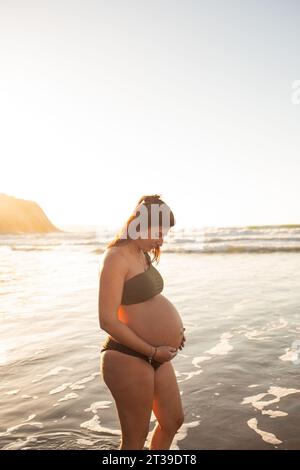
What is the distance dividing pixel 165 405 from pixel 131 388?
0.39 meters

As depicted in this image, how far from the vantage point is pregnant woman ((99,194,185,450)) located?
2.93 metres

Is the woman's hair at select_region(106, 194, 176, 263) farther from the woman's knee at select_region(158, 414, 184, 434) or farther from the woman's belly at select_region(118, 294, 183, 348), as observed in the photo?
the woman's knee at select_region(158, 414, 184, 434)

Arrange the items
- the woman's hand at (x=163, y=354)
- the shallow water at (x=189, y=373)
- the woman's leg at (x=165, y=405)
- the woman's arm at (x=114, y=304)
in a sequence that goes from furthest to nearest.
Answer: the shallow water at (x=189, y=373) → the woman's leg at (x=165, y=405) → the woman's hand at (x=163, y=354) → the woman's arm at (x=114, y=304)

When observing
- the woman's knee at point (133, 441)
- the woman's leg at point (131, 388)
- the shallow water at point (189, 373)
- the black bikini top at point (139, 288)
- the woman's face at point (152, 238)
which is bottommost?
the shallow water at point (189, 373)

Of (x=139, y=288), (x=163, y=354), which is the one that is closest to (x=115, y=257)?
(x=139, y=288)

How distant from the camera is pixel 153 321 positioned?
3.12 meters

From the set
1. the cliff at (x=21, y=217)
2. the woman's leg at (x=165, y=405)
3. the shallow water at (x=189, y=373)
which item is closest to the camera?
the woman's leg at (x=165, y=405)

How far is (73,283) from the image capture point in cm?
1536

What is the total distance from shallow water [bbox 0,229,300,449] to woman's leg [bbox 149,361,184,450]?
843mm

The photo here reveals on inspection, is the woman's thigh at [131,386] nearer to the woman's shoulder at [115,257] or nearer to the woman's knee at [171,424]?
the woman's knee at [171,424]

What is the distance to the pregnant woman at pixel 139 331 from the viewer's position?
293cm

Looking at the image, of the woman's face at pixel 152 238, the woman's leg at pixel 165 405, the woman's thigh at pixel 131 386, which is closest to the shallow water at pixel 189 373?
the woman's leg at pixel 165 405

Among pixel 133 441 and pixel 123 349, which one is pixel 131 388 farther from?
pixel 133 441
